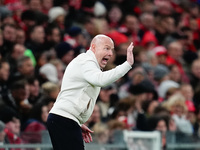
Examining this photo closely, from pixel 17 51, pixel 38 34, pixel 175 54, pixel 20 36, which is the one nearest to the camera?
pixel 17 51

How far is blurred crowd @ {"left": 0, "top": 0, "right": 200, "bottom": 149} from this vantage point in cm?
1088

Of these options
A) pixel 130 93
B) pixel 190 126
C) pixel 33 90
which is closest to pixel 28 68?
pixel 33 90

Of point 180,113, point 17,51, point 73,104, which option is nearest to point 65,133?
point 73,104

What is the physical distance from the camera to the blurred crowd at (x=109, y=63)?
10883 millimetres

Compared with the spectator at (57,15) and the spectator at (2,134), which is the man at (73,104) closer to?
the spectator at (2,134)

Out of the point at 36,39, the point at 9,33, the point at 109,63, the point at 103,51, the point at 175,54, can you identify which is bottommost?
the point at 175,54

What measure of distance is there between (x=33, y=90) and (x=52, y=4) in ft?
16.7

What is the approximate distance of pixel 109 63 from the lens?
13.9 meters

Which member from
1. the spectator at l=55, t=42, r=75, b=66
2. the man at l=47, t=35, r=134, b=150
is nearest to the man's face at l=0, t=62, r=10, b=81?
the spectator at l=55, t=42, r=75, b=66

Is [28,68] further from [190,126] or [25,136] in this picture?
[190,126]

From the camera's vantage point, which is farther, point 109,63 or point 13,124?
point 109,63

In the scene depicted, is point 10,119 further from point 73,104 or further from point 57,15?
point 57,15

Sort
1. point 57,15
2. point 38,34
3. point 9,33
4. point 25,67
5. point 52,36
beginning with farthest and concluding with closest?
point 57,15, point 52,36, point 38,34, point 9,33, point 25,67

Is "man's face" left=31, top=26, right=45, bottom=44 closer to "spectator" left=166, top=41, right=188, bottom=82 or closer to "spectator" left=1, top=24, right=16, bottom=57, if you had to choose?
"spectator" left=1, top=24, right=16, bottom=57
